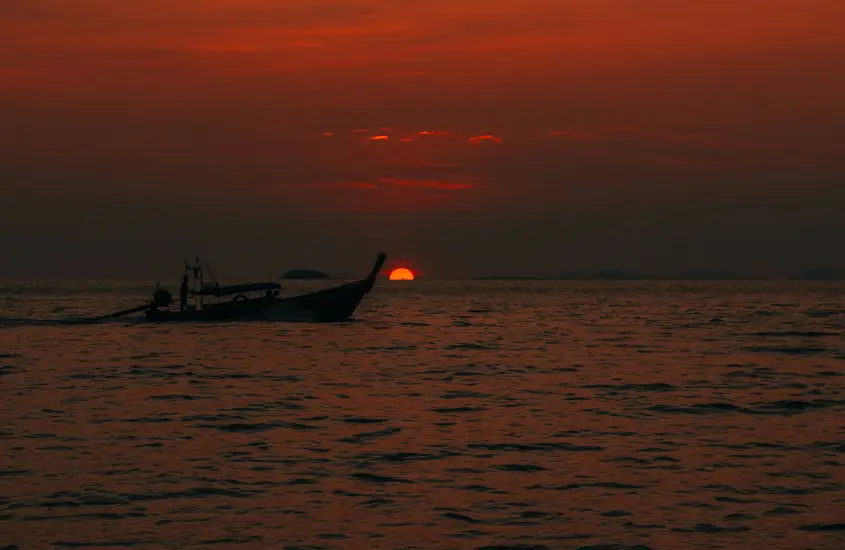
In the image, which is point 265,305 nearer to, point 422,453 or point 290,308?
point 290,308

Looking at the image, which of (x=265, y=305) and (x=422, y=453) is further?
(x=265, y=305)

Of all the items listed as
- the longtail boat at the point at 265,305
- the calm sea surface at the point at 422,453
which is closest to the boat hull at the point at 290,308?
the longtail boat at the point at 265,305

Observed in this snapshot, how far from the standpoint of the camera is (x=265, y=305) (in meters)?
72.1

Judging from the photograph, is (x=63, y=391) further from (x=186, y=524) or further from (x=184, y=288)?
(x=184, y=288)

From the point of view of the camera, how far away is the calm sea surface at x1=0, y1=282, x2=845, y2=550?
1552cm

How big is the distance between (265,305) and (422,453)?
5136 cm

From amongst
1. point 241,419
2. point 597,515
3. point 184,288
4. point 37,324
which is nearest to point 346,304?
point 184,288

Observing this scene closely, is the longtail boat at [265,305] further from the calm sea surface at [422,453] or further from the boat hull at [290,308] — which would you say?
the calm sea surface at [422,453]

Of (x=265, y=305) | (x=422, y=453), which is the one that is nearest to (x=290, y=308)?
(x=265, y=305)

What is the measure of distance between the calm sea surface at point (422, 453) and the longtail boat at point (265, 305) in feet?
71.0

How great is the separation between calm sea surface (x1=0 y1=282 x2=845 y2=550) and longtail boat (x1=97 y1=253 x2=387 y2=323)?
2164cm

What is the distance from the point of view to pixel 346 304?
75.5 meters

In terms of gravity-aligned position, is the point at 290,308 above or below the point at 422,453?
above

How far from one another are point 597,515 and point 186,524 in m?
6.41
